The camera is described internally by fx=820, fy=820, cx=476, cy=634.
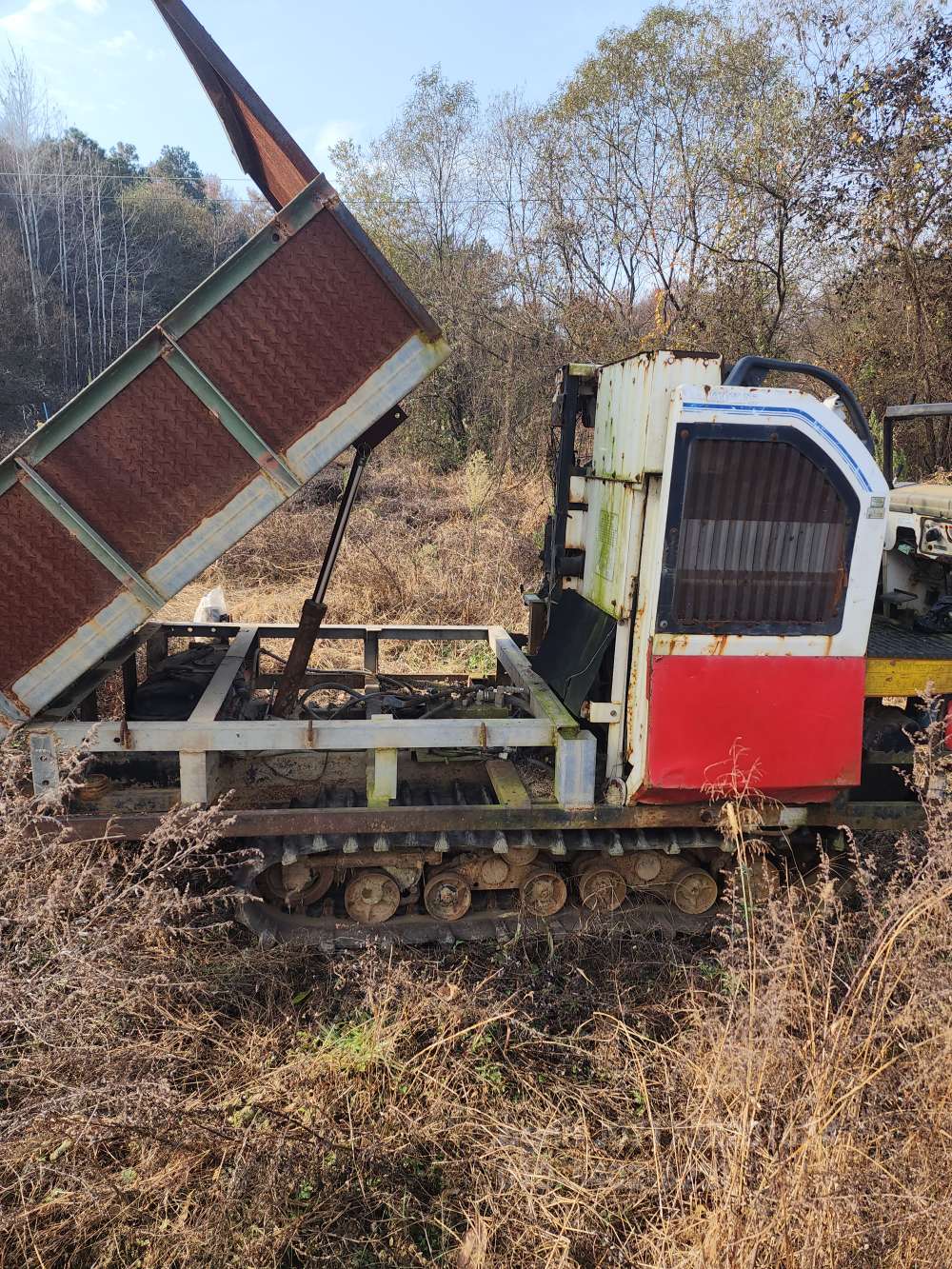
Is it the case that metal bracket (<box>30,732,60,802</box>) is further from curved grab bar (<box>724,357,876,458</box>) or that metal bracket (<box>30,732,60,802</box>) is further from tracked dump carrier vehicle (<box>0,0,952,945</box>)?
curved grab bar (<box>724,357,876,458</box>)

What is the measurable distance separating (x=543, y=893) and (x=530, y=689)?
97cm

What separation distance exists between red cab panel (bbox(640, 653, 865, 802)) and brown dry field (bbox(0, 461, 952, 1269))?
2.20ft

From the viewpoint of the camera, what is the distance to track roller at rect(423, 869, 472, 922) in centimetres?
380

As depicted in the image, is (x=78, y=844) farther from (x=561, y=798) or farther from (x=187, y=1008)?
(x=561, y=798)

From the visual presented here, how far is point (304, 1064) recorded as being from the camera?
9.62ft

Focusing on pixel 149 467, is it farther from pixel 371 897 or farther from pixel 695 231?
pixel 695 231

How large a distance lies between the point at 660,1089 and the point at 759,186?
1197 centimetres

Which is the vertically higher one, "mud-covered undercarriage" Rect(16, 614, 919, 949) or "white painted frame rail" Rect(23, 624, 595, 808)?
"white painted frame rail" Rect(23, 624, 595, 808)

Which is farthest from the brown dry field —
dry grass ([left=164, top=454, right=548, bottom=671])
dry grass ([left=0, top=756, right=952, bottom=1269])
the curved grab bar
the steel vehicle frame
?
dry grass ([left=164, top=454, right=548, bottom=671])

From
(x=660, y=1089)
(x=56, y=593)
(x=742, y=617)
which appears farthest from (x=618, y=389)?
(x=660, y=1089)

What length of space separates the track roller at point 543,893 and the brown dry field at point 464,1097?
293 millimetres

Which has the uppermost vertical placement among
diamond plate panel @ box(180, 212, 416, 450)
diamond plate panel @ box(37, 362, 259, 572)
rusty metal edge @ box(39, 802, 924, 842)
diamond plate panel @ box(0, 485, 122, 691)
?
diamond plate panel @ box(180, 212, 416, 450)

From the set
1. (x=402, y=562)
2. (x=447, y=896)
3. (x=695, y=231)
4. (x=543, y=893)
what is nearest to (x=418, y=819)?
(x=447, y=896)

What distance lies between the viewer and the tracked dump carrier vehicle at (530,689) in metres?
3.14
